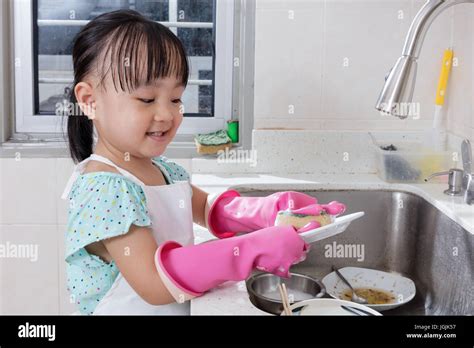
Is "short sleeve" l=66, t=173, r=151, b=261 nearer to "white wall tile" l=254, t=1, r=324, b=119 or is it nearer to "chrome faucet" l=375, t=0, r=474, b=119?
"chrome faucet" l=375, t=0, r=474, b=119

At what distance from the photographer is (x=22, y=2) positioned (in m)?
1.83

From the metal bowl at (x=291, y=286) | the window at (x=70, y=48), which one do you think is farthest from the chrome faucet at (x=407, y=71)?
the window at (x=70, y=48)

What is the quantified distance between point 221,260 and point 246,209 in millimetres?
310

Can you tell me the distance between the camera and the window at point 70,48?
1.85 metres

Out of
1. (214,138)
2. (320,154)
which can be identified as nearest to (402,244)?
(320,154)

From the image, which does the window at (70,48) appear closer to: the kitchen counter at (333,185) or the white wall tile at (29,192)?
the white wall tile at (29,192)

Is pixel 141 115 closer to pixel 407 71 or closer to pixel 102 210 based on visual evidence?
pixel 102 210

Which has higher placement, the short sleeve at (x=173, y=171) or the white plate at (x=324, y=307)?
the short sleeve at (x=173, y=171)

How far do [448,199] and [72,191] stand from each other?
2.55 ft

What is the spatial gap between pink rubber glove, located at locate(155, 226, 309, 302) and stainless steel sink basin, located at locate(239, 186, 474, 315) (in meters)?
0.42

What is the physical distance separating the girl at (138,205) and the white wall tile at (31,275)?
0.69 meters
